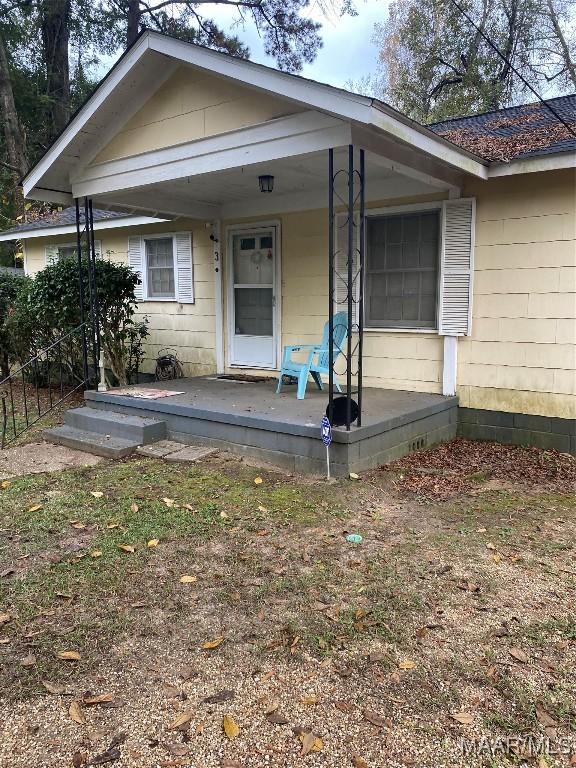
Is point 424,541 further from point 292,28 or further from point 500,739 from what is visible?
point 292,28

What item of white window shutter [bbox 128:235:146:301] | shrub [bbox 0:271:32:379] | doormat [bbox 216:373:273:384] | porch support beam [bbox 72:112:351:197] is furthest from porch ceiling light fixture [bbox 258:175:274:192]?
shrub [bbox 0:271:32:379]

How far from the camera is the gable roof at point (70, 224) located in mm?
8711

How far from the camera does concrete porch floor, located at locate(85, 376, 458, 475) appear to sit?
4.52 m

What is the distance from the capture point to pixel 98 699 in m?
2.01

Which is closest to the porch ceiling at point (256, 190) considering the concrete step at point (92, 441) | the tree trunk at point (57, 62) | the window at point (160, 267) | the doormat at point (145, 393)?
the window at point (160, 267)

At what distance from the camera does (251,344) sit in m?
7.54

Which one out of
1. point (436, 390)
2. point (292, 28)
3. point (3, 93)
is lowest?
point (436, 390)

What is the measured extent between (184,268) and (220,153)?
3331 millimetres

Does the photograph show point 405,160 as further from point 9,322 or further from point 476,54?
point 476,54

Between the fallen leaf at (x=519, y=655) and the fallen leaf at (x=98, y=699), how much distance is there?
1.54m

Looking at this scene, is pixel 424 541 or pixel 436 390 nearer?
pixel 424 541

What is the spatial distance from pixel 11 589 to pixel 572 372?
4716 mm

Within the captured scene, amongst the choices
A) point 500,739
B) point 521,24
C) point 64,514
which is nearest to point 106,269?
point 64,514

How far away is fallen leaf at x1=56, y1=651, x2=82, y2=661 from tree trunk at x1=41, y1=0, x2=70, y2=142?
59.8ft
